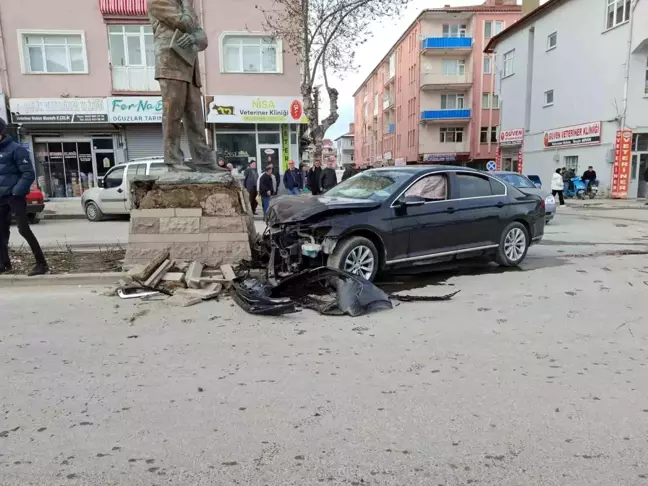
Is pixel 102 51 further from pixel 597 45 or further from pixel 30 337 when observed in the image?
pixel 597 45

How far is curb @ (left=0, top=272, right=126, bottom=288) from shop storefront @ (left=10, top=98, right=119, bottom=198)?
1567cm

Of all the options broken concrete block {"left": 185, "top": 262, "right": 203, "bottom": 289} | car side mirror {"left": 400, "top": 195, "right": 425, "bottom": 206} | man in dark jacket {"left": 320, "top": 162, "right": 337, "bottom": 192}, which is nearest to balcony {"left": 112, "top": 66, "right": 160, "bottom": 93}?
man in dark jacket {"left": 320, "top": 162, "right": 337, "bottom": 192}

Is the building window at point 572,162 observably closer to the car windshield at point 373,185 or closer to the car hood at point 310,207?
the car windshield at point 373,185

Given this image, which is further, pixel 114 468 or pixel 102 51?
pixel 102 51

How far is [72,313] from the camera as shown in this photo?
531cm

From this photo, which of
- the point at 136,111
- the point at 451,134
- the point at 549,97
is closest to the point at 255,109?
the point at 136,111

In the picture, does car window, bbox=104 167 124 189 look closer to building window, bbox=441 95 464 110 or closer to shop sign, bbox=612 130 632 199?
shop sign, bbox=612 130 632 199

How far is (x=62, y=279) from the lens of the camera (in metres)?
6.57

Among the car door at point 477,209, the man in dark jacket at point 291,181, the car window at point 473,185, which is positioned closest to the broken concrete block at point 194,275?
the car door at point 477,209

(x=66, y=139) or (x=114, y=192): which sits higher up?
(x=66, y=139)

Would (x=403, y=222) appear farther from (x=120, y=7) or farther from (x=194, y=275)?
(x=120, y=7)

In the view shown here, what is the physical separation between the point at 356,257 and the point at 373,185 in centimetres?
136

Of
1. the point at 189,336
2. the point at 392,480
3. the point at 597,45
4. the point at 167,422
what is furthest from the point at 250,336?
the point at 597,45

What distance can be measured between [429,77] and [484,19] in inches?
268
